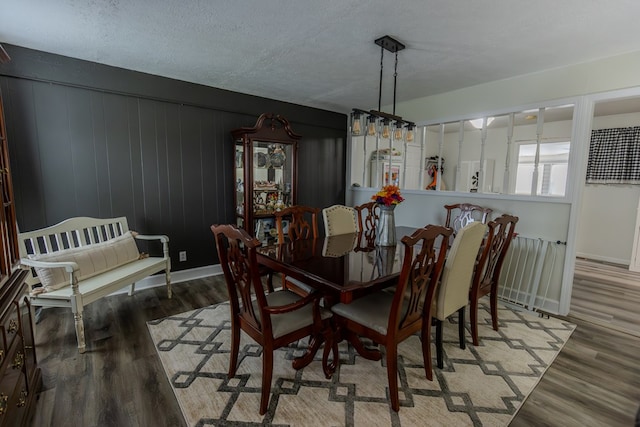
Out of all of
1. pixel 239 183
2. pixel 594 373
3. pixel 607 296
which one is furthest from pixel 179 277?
pixel 607 296

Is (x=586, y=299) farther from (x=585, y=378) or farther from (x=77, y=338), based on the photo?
(x=77, y=338)

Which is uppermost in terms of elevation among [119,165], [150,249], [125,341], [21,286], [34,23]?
[34,23]

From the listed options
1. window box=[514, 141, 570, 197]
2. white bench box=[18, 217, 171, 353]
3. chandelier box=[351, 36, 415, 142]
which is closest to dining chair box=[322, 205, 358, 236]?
chandelier box=[351, 36, 415, 142]

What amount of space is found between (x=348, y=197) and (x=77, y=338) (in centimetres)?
397

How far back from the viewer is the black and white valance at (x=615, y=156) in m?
4.55

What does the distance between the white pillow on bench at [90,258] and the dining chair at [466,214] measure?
3471 millimetres

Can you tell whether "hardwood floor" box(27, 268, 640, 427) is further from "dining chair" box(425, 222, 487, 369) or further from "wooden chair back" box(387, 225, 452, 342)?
"wooden chair back" box(387, 225, 452, 342)

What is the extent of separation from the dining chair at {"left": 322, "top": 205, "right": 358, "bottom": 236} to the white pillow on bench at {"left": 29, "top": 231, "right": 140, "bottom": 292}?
1.97 meters

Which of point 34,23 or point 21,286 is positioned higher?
point 34,23

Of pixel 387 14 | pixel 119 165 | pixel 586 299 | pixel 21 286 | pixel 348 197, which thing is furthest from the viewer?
pixel 348 197

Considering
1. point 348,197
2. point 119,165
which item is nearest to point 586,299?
point 348,197

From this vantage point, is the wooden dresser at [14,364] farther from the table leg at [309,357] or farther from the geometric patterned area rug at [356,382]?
the table leg at [309,357]

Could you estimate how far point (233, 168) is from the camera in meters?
3.89

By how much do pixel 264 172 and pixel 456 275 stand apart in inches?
107
